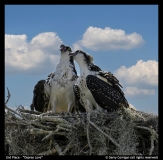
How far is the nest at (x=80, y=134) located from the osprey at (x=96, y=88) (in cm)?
74

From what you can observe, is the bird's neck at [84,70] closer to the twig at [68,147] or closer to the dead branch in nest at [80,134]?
the dead branch in nest at [80,134]

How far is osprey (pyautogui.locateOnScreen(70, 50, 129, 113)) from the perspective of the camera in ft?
22.2

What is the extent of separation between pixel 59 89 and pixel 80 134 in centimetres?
204

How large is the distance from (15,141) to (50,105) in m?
2.20

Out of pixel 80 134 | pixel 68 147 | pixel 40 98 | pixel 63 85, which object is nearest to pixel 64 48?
pixel 63 85

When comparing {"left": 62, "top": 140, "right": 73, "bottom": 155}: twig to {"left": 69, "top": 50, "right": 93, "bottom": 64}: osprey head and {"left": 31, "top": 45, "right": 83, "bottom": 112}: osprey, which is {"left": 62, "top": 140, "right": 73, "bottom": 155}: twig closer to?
{"left": 31, "top": 45, "right": 83, "bottom": 112}: osprey

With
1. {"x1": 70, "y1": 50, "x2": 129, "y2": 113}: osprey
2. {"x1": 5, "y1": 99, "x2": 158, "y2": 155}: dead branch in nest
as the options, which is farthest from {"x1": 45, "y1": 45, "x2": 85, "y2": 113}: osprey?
{"x1": 5, "y1": 99, "x2": 158, "y2": 155}: dead branch in nest

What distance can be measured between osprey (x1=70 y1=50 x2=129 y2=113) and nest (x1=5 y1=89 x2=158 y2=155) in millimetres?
742

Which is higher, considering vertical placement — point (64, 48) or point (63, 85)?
point (64, 48)

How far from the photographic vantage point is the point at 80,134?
574 centimetres

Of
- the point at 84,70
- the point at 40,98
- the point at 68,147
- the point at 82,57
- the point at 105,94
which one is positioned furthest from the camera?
the point at 40,98

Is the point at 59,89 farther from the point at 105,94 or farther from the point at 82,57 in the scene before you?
the point at 105,94
